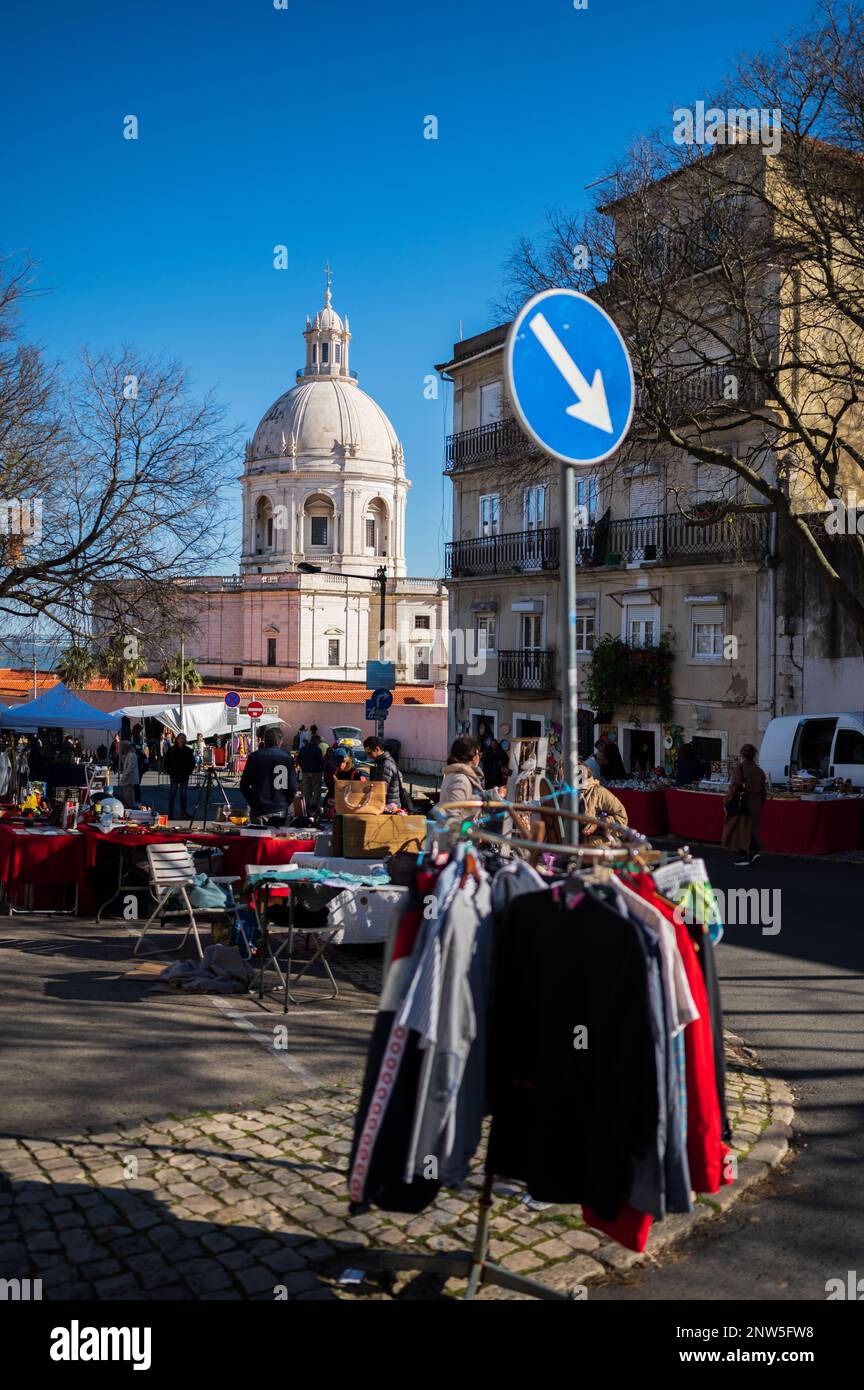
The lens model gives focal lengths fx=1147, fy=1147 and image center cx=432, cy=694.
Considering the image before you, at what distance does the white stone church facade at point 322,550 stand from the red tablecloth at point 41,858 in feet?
235

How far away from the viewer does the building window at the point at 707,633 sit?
27531 mm

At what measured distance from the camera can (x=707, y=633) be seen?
28.0 metres

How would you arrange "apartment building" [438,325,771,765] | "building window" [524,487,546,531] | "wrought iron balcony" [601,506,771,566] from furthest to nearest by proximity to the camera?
1. "building window" [524,487,546,531]
2. "apartment building" [438,325,771,765]
3. "wrought iron balcony" [601,506,771,566]

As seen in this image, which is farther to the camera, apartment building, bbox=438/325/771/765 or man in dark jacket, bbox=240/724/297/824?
apartment building, bbox=438/325/771/765

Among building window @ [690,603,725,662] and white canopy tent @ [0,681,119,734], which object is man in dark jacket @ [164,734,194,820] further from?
building window @ [690,603,725,662]

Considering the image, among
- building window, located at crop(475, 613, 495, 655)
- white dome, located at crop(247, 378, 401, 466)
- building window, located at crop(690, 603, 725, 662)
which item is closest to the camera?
building window, located at crop(690, 603, 725, 662)

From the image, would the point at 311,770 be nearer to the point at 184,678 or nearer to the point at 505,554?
the point at 505,554

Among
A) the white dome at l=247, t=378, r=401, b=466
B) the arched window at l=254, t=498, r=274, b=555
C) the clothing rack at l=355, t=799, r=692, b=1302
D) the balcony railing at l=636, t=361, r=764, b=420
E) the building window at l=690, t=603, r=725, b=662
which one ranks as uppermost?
the white dome at l=247, t=378, r=401, b=466

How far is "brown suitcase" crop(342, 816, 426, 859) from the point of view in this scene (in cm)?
Result: 1089

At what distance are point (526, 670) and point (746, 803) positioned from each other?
18.6 meters

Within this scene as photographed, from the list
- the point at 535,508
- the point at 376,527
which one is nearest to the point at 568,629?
the point at 535,508

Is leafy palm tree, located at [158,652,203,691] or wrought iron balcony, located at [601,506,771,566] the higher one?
wrought iron balcony, located at [601,506,771,566]

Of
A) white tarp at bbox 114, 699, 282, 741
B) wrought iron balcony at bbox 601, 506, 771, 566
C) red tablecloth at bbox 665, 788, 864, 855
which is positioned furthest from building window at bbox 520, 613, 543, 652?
red tablecloth at bbox 665, 788, 864, 855

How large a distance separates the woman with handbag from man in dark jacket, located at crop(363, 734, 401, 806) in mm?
4956
